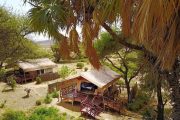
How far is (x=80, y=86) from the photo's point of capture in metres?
28.7

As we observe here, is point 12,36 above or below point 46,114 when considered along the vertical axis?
above

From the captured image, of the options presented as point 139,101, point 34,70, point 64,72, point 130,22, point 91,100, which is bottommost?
point 139,101

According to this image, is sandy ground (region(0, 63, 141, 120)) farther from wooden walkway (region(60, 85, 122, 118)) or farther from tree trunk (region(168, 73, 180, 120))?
tree trunk (region(168, 73, 180, 120))

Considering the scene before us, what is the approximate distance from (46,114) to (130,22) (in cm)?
1759

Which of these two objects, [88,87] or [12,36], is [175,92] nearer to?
[88,87]

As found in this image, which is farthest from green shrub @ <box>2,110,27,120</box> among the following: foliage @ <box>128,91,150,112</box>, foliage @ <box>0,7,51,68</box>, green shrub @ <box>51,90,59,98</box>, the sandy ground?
foliage @ <box>128,91,150,112</box>

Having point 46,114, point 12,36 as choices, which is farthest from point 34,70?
point 46,114

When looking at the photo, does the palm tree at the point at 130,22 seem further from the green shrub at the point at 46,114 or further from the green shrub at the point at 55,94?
the green shrub at the point at 55,94

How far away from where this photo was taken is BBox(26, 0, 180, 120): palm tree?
588 centimetres

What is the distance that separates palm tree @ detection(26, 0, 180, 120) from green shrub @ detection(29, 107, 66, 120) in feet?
39.6

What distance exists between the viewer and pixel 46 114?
2362 centimetres

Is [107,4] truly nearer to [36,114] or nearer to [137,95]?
[36,114]

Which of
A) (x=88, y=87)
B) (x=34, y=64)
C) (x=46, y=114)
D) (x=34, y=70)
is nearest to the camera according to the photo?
(x=46, y=114)

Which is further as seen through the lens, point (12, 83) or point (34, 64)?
point (34, 64)
